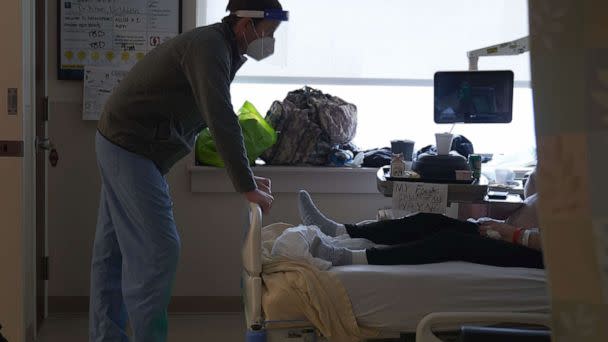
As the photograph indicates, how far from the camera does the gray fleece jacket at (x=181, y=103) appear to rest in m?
2.34

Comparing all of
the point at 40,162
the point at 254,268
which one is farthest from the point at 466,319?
the point at 40,162

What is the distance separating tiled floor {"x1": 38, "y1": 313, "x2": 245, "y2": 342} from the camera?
3.38 meters

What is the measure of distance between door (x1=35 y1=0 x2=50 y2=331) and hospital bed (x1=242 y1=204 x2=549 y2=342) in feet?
4.55

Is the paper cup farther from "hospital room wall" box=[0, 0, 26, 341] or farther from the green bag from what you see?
"hospital room wall" box=[0, 0, 26, 341]

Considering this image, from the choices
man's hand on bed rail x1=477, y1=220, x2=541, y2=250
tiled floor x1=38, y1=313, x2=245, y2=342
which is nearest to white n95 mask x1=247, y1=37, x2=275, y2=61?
man's hand on bed rail x1=477, y1=220, x2=541, y2=250

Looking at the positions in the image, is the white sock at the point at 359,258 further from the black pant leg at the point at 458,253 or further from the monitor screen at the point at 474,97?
the monitor screen at the point at 474,97

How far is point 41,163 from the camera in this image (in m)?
3.37

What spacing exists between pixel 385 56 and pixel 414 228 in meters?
1.32

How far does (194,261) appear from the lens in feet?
12.5

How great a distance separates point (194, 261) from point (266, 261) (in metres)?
1.48

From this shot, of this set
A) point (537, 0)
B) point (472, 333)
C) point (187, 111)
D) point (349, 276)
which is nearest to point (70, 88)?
point (187, 111)

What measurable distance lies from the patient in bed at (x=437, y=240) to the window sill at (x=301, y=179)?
76cm

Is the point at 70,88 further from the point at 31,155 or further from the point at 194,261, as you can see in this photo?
the point at 194,261

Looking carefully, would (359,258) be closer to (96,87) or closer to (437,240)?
(437,240)
